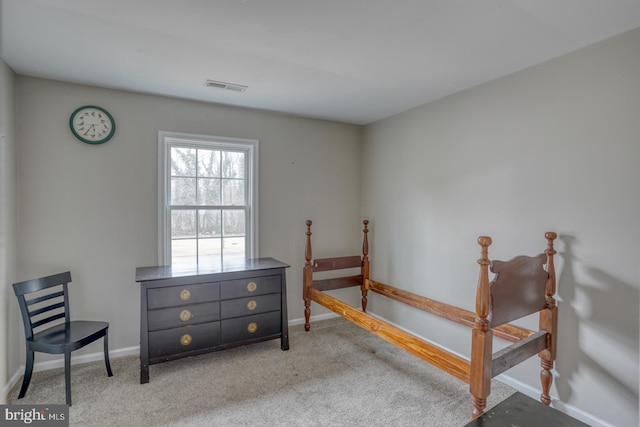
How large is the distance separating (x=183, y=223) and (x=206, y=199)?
33 centimetres

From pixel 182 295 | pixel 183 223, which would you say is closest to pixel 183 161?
pixel 183 223

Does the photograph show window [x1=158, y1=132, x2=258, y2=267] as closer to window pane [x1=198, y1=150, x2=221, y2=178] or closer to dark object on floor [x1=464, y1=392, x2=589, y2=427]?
window pane [x1=198, y1=150, x2=221, y2=178]

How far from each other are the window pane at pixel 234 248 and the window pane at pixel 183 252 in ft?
1.02

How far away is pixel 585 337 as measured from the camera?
7.19ft

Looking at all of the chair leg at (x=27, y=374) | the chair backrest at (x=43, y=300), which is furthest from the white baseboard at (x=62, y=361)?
the chair backrest at (x=43, y=300)

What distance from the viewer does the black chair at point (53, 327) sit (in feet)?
7.55

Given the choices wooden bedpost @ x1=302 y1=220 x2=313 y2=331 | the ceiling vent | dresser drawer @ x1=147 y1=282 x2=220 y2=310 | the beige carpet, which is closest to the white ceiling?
the ceiling vent

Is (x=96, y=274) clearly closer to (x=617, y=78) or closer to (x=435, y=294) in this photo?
(x=435, y=294)

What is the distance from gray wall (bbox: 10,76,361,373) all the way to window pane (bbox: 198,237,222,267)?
421 mm

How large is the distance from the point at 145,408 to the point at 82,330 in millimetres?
764

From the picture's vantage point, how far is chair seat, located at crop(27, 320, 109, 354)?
2289 mm

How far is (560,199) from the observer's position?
231 centimetres

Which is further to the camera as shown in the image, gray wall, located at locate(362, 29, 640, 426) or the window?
the window

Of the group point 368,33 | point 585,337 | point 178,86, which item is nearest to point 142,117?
point 178,86
